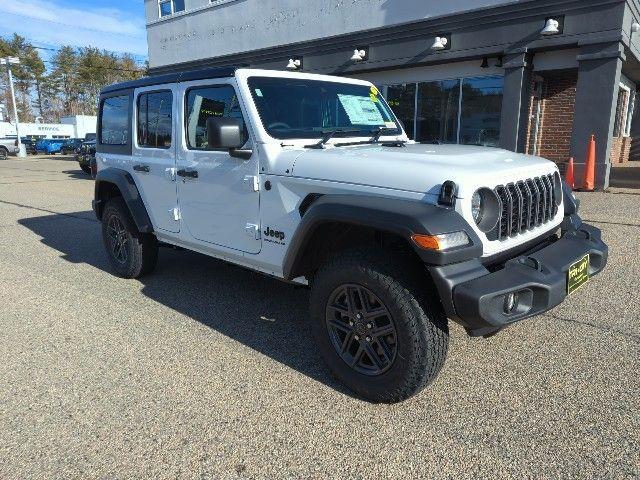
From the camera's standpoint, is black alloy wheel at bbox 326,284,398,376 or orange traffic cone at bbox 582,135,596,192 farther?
orange traffic cone at bbox 582,135,596,192

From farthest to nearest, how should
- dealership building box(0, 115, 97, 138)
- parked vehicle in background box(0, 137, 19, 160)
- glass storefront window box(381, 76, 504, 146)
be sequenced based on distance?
dealership building box(0, 115, 97, 138) → parked vehicle in background box(0, 137, 19, 160) → glass storefront window box(381, 76, 504, 146)

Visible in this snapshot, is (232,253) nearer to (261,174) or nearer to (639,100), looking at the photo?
(261,174)

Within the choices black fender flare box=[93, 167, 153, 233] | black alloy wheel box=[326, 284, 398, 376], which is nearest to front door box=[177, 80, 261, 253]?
black fender flare box=[93, 167, 153, 233]

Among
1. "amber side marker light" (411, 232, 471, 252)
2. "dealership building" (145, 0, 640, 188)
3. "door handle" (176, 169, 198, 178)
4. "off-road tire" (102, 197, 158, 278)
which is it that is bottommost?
"off-road tire" (102, 197, 158, 278)

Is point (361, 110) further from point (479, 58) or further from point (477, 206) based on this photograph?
point (479, 58)

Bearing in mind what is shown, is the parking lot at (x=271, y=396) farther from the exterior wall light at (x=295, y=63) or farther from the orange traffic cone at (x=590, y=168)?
the exterior wall light at (x=295, y=63)

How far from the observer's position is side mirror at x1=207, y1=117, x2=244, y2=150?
3.17 m

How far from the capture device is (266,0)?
15438 millimetres

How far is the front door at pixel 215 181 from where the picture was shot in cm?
348

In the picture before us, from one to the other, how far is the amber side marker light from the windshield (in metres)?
1.42

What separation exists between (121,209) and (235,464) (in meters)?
3.40

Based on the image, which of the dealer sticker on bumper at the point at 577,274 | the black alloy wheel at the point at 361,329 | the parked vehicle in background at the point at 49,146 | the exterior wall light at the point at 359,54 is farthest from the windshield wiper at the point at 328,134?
the parked vehicle in background at the point at 49,146

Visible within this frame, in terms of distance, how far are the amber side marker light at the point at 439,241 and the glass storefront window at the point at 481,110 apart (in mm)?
10161

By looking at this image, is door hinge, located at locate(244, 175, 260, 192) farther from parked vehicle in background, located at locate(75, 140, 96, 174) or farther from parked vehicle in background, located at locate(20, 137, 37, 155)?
parked vehicle in background, located at locate(20, 137, 37, 155)
